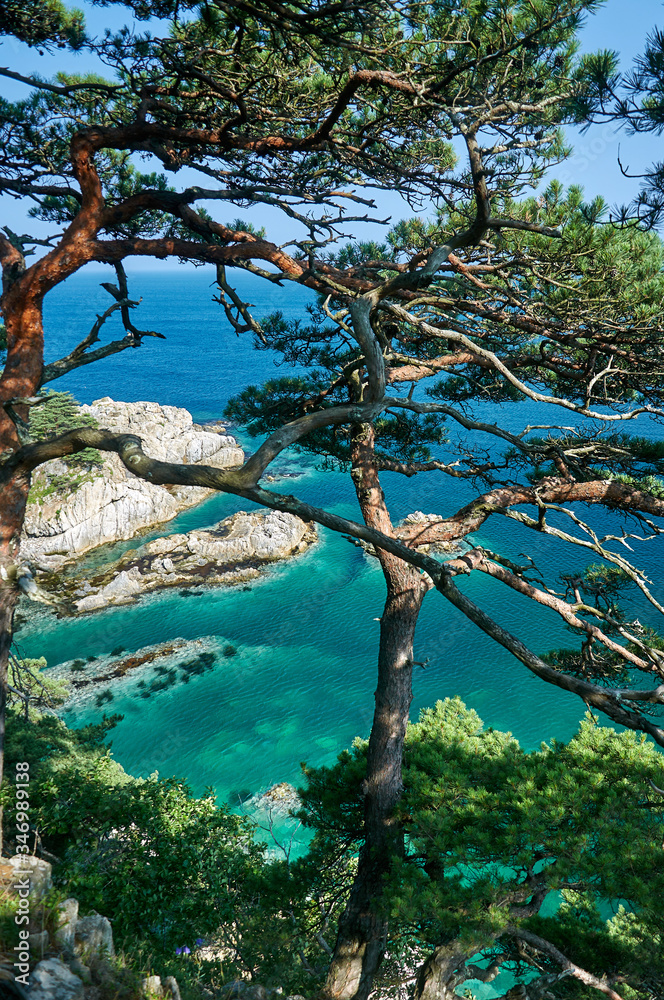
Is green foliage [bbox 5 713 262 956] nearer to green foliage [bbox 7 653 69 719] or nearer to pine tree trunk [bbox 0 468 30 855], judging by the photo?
pine tree trunk [bbox 0 468 30 855]

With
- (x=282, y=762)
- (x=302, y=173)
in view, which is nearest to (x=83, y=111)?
(x=302, y=173)

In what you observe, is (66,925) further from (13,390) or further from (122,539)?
(122,539)

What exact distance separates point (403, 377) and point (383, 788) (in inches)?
164

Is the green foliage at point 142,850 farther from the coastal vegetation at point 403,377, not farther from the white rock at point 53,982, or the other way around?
the white rock at point 53,982

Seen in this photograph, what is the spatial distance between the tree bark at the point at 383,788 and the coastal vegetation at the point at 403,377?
22 millimetres

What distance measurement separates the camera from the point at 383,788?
552 cm

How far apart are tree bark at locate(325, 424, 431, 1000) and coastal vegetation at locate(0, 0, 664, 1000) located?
0.9 inches

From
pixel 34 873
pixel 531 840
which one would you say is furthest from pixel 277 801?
pixel 34 873

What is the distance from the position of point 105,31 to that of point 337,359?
168 inches

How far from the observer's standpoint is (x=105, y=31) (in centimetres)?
545

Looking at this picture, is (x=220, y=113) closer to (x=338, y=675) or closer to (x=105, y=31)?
(x=105, y=31)

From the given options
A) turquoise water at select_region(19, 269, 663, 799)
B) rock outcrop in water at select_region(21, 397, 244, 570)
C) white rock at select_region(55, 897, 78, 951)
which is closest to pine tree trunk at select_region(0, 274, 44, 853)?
white rock at select_region(55, 897, 78, 951)

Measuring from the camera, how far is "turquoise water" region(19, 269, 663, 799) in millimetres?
14938

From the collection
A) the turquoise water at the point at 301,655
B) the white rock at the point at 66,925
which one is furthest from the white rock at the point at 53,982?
the turquoise water at the point at 301,655
